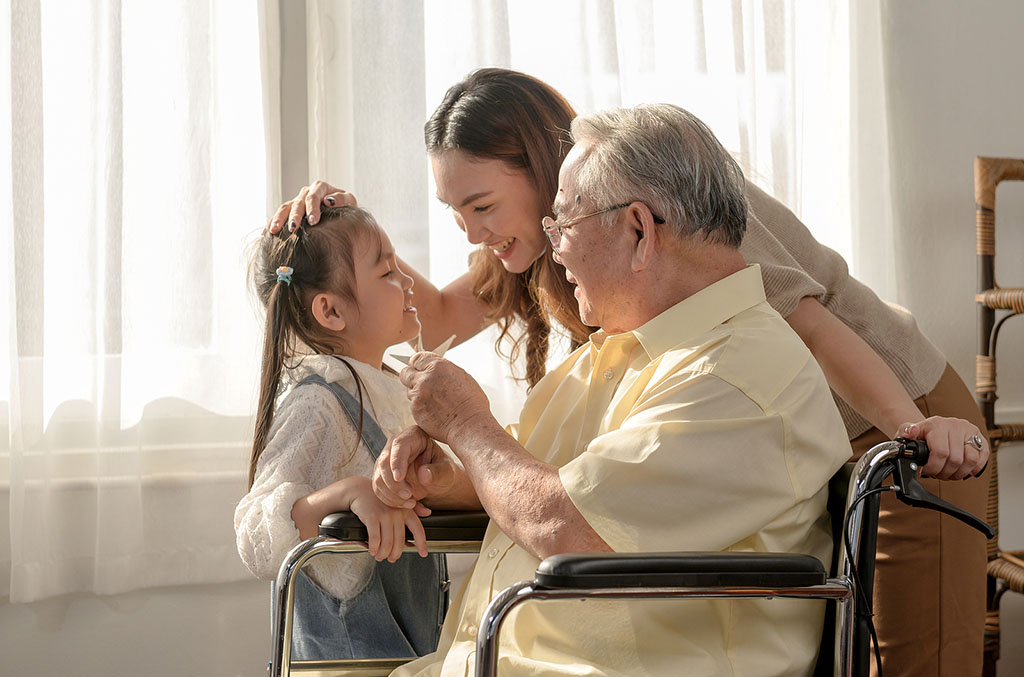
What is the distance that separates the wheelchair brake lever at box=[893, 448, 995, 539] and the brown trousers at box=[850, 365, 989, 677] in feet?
2.09

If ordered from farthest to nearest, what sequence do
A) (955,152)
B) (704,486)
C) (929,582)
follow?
1. (955,152)
2. (929,582)
3. (704,486)

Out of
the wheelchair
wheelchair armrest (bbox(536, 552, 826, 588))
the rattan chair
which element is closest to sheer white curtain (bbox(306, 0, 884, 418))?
the rattan chair

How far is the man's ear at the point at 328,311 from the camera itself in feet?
5.44

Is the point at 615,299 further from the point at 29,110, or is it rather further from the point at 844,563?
the point at 29,110

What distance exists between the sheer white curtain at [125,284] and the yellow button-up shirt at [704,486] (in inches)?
48.0

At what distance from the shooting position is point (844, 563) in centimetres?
112

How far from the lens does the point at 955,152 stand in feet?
8.52

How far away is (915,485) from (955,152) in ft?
5.80

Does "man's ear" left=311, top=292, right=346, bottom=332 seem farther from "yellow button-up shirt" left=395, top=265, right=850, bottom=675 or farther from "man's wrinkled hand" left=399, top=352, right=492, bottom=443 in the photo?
"yellow button-up shirt" left=395, top=265, right=850, bottom=675

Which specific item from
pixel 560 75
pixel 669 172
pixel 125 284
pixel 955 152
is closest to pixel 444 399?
pixel 669 172

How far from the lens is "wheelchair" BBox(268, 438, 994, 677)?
943 mm

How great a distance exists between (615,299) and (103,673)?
1669mm

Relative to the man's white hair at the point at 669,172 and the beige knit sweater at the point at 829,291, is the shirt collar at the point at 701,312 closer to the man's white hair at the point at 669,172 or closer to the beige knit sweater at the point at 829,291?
the man's white hair at the point at 669,172

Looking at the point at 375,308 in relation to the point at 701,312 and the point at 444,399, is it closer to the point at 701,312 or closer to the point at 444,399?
the point at 444,399
